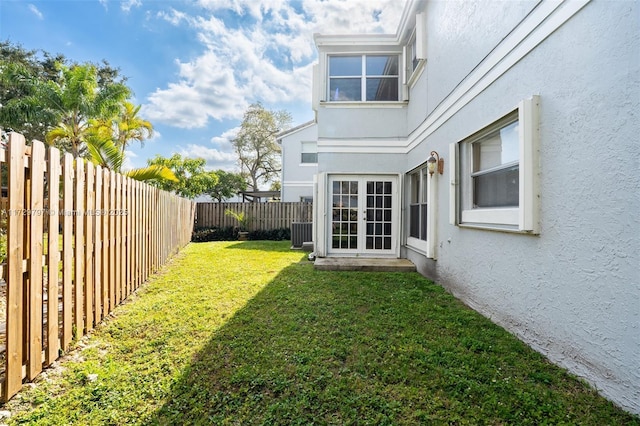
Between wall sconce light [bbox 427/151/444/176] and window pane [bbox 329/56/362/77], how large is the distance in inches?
140

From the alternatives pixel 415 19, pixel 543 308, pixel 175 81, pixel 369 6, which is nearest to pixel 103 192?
pixel 543 308

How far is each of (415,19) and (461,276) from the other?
18.1 ft

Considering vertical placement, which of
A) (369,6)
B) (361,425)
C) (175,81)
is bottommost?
(361,425)

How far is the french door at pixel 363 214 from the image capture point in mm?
7422

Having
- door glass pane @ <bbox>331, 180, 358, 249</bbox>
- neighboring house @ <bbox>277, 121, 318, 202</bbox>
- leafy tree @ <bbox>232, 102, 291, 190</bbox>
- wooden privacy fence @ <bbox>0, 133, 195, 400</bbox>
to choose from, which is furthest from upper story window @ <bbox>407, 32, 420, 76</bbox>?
leafy tree @ <bbox>232, 102, 291, 190</bbox>

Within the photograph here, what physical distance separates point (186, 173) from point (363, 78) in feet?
35.7

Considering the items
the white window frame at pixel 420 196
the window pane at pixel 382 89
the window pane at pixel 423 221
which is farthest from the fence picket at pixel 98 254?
the window pane at pixel 382 89

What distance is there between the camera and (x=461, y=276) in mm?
4422

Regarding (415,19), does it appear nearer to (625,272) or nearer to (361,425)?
(625,272)

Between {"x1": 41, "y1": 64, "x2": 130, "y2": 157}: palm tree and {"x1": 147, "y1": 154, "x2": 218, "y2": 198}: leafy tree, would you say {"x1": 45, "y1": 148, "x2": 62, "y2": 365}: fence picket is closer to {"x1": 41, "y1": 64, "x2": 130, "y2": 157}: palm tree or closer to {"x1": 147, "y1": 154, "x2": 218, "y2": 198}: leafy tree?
{"x1": 41, "y1": 64, "x2": 130, "y2": 157}: palm tree

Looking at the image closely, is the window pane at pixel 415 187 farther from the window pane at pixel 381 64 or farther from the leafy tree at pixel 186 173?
the leafy tree at pixel 186 173

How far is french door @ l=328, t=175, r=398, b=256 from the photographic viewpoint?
742 centimetres

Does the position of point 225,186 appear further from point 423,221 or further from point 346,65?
point 423,221

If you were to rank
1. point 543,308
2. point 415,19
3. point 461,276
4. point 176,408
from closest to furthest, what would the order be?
1. point 176,408
2. point 543,308
3. point 461,276
4. point 415,19
